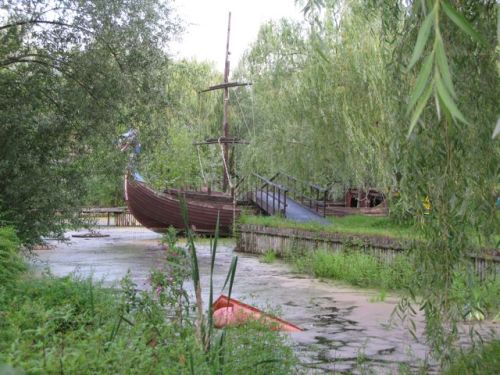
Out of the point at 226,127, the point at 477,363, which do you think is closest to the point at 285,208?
the point at 226,127

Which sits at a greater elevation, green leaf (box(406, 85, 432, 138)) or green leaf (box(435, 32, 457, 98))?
green leaf (box(435, 32, 457, 98))

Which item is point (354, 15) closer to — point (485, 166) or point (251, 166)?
point (251, 166)

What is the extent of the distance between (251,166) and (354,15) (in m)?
7.68

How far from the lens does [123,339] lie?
3.89m

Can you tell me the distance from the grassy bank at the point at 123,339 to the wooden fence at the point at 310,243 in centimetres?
458

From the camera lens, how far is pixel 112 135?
34.8ft

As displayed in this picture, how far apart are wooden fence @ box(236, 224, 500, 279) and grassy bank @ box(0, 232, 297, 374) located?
458 centimetres

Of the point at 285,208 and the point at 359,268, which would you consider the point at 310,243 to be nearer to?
the point at 359,268

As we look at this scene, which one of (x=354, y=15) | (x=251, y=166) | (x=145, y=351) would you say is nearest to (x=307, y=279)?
(x=354, y=15)

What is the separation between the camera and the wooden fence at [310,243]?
37.5 feet

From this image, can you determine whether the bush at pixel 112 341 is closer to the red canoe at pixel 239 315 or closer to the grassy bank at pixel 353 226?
the red canoe at pixel 239 315

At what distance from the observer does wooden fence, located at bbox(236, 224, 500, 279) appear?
1144 cm

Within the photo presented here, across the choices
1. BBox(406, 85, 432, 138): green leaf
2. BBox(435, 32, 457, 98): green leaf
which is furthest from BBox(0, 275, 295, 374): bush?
BBox(435, 32, 457, 98): green leaf

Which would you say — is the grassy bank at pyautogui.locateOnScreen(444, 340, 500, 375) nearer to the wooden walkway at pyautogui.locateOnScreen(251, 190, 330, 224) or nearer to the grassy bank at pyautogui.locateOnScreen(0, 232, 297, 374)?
the grassy bank at pyautogui.locateOnScreen(0, 232, 297, 374)
